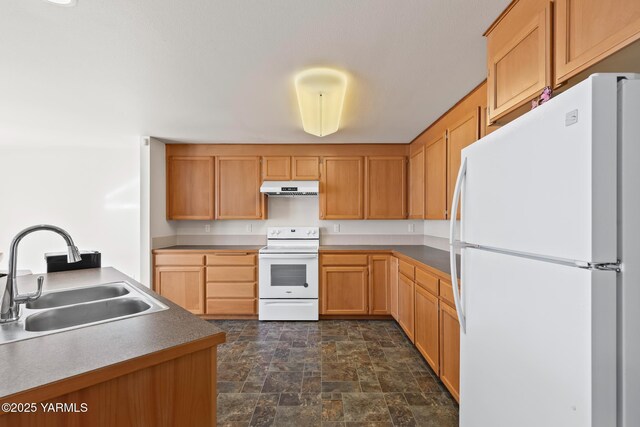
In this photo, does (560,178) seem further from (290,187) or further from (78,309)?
(290,187)

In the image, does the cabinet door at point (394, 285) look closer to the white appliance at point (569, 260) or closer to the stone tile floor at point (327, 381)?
the stone tile floor at point (327, 381)

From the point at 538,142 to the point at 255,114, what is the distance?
2420mm

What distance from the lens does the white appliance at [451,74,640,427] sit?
0.67 meters

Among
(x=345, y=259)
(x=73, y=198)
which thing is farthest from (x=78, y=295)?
(x=73, y=198)

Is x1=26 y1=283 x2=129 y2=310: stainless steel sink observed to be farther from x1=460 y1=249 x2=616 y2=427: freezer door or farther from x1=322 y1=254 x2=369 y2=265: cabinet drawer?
x1=322 y1=254 x2=369 y2=265: cabinet drawer

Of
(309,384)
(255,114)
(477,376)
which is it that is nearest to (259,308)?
(309,384)

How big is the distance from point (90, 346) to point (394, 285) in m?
2.96

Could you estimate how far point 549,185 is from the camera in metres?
0.79

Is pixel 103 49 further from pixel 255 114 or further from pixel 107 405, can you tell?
pixel 107 405

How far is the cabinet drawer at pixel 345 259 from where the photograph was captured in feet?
11.6

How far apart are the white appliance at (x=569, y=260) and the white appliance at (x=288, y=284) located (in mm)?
2549

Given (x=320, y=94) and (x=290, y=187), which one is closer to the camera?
(x=320, y=94)

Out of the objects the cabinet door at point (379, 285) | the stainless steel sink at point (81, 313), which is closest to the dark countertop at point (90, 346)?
the stainless steel sink at point (81, 313)

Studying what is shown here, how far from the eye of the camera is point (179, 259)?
3588 millimetres
